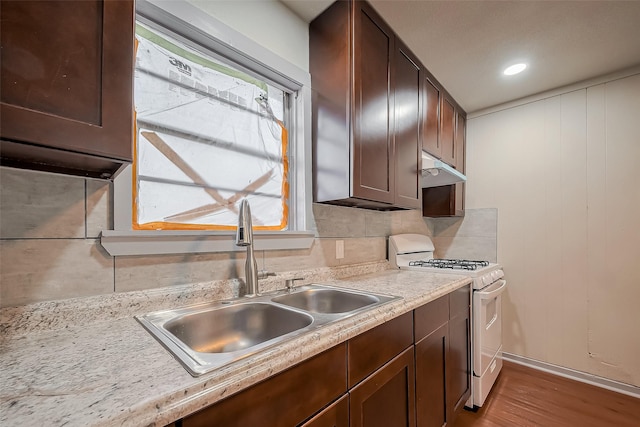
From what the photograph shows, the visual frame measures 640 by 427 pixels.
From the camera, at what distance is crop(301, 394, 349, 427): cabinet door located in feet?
2.45

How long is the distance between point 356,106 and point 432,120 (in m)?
1.05

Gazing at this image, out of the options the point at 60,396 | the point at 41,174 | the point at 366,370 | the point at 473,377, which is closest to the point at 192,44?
the point at 41,174

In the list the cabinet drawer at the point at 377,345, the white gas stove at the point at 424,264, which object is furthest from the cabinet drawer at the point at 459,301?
the cabinet drawer at the point at 377,345

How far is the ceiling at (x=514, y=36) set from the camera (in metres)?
1.51

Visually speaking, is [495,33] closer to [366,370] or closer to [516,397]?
[366,370]

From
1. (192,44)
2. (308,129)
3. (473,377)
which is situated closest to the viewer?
(192,44)

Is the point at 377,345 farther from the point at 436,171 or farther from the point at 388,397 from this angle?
the point at 436,171

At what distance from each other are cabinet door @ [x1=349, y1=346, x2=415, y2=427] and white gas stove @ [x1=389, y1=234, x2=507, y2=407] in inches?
35.4

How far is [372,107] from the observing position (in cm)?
156

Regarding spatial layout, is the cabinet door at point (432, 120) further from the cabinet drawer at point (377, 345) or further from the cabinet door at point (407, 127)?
the cabinet drawer at point (377, 345)

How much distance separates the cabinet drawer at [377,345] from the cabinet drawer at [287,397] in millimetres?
50

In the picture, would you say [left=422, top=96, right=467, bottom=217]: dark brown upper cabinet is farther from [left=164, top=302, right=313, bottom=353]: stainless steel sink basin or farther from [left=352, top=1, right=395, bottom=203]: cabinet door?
[left=164, top=302, right=313, bottom=353]: stainless steel sink basin

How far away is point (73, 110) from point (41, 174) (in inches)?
14.7

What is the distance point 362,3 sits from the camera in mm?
1474
